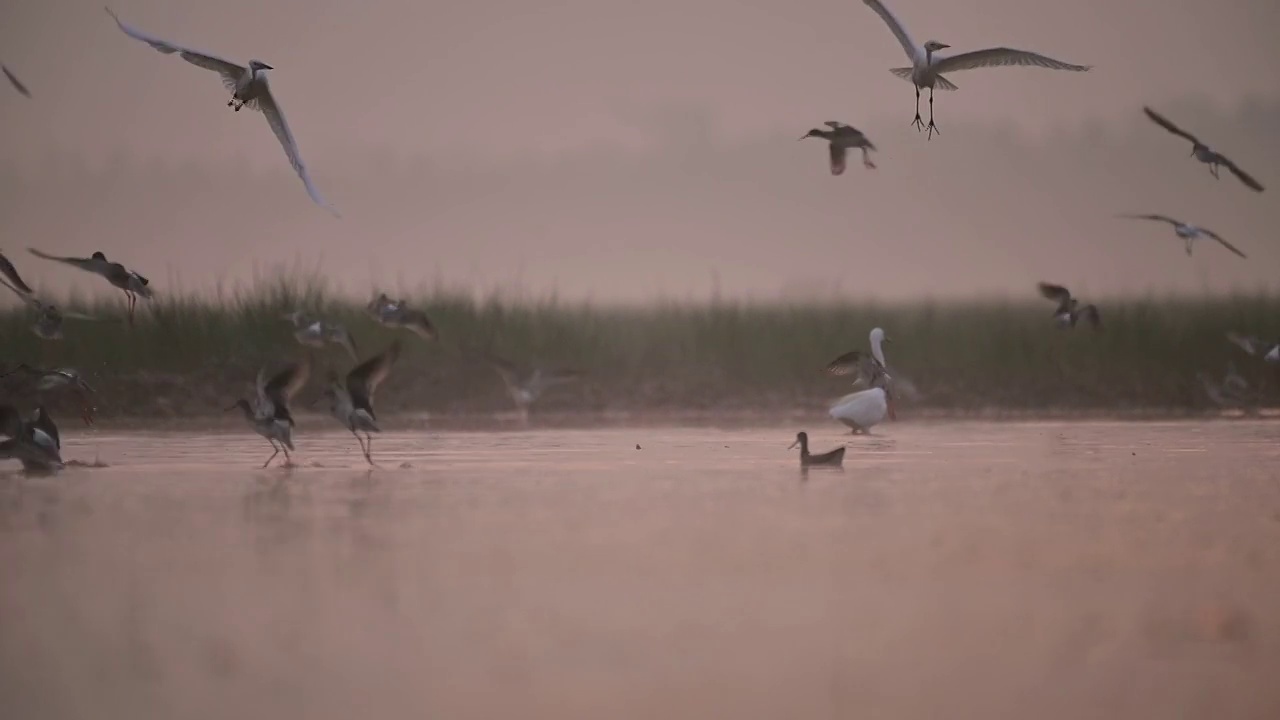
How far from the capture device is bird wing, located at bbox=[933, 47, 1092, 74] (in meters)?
8.94

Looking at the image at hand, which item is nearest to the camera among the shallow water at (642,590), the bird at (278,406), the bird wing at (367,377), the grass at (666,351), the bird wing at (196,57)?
the shallow water at (642,590)

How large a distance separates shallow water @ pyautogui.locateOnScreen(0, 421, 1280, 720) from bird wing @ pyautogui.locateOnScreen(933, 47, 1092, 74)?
72.5 inches

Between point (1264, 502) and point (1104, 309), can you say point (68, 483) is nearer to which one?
point (1264, 502)

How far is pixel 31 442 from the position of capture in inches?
319

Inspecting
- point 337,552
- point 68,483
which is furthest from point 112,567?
point 68,483

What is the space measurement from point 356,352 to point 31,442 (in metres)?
3.12

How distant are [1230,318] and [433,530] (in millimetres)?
8639

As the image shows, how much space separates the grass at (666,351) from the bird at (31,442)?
335 cm

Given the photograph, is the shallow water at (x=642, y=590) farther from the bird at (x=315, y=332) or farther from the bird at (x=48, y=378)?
the bird at (x=315, y=332)

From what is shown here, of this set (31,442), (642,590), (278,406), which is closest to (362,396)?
(278,406)

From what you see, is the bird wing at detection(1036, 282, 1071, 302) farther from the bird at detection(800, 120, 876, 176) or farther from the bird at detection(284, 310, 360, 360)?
the bird at detection(284, 310, 360, 360)

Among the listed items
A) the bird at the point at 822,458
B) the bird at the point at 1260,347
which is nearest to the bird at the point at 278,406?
the bird at the point at 822,458

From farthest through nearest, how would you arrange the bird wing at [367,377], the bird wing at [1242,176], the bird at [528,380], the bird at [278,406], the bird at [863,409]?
the bird at [528,380], the bird at [863,409], the bird wing at [1242,176], the bird wing at [367,377], the bird at [278,406]

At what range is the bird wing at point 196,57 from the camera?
7.59 m
